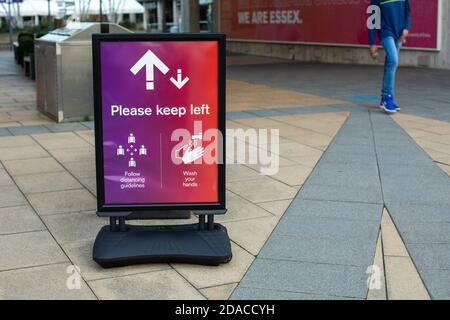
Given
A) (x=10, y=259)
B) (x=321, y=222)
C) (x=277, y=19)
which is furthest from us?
Result: (x=277, y=19)

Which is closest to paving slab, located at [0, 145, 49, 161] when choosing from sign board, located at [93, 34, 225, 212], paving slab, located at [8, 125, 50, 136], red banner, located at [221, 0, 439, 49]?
paving slab, located at [8, 125, 50, 136]

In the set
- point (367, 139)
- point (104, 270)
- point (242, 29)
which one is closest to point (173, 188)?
point (104, 270)

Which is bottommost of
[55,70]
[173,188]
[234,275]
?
[234,275]

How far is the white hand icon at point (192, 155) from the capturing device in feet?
13.4

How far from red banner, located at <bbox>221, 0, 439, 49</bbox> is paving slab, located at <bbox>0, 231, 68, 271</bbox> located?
516 inches

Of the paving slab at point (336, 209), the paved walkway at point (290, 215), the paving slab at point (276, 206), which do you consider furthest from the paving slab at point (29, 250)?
the paving slab at point (336, 209)

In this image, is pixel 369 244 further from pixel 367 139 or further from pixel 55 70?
pixel 55 70

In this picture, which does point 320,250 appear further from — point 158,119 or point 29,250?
point 29,250

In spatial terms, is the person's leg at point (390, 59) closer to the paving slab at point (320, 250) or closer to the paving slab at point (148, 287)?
the paving slab at point (320, 250)

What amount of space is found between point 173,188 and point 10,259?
1077mm

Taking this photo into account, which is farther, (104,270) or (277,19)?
(277,19)

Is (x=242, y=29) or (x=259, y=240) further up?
(x=242, y=29)

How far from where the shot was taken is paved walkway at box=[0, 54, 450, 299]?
3.73 m

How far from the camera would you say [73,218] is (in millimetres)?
4941
